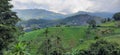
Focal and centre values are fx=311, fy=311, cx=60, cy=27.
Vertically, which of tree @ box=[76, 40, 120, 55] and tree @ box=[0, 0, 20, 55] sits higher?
tree @ box=[0, 0, 20, 55]

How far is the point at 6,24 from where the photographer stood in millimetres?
63156

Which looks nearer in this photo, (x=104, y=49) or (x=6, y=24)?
(x=6, y=24)

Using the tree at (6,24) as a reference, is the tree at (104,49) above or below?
below

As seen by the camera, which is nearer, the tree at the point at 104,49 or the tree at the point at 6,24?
the tree at the point at 6,24

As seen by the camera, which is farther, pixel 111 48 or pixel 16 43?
pixel 111 48

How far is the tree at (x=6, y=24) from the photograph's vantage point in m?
61.0

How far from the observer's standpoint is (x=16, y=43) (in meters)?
67.6

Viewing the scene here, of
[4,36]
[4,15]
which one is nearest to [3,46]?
[4,36]

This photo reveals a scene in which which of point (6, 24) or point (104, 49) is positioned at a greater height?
point (6, 24)

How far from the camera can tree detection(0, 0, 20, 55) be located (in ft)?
200

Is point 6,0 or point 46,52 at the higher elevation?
point 6,0

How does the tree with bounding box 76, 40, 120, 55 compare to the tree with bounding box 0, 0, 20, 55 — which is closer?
the tree with bounding box 0, 0, 20, 55

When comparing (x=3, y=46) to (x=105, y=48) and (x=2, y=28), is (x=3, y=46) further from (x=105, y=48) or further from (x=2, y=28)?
(x=105, y=48)

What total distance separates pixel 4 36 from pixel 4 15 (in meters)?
4.65
